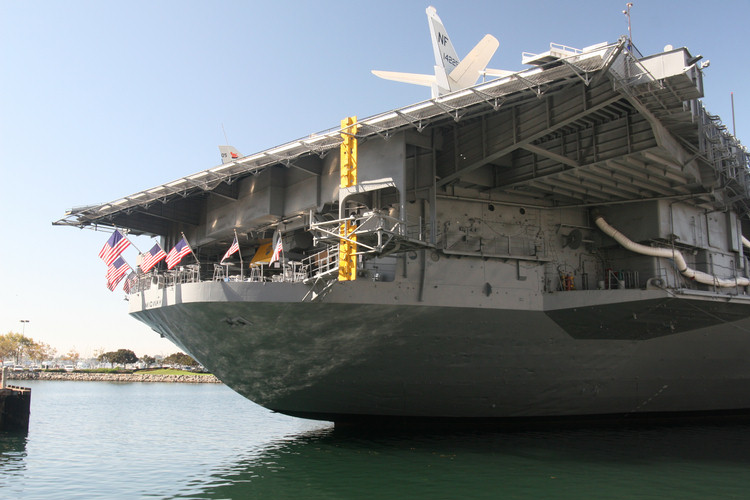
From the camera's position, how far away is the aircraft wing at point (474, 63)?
1631cm

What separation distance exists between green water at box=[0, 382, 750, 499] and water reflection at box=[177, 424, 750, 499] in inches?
1.4

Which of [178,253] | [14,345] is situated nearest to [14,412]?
[178,253]

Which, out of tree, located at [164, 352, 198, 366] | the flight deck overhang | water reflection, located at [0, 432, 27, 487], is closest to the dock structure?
water reflection, located at [0, 432, 27, 487]

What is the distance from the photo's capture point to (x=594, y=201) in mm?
17188

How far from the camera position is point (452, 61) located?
18.5 metres

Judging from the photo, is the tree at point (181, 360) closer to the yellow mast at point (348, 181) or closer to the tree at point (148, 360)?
the tree at point (148, 360)

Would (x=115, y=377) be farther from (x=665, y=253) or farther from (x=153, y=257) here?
(x=665, y=253)

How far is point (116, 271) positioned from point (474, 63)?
11.9 m

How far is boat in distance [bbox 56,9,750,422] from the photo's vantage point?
44.8ft

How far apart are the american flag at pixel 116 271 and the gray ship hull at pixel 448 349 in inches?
34.6

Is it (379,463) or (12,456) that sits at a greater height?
(379,463)

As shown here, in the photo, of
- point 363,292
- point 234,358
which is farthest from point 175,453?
point 363,292

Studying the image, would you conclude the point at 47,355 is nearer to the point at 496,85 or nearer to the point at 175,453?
the point at 175,453

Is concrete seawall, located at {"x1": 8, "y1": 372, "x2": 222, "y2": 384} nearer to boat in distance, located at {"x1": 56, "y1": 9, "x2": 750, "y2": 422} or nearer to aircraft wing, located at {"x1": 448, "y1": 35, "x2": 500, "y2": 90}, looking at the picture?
boat in distance, located at {"x1": 56, "y1": 9, "x2": 750, "y2": 422}
